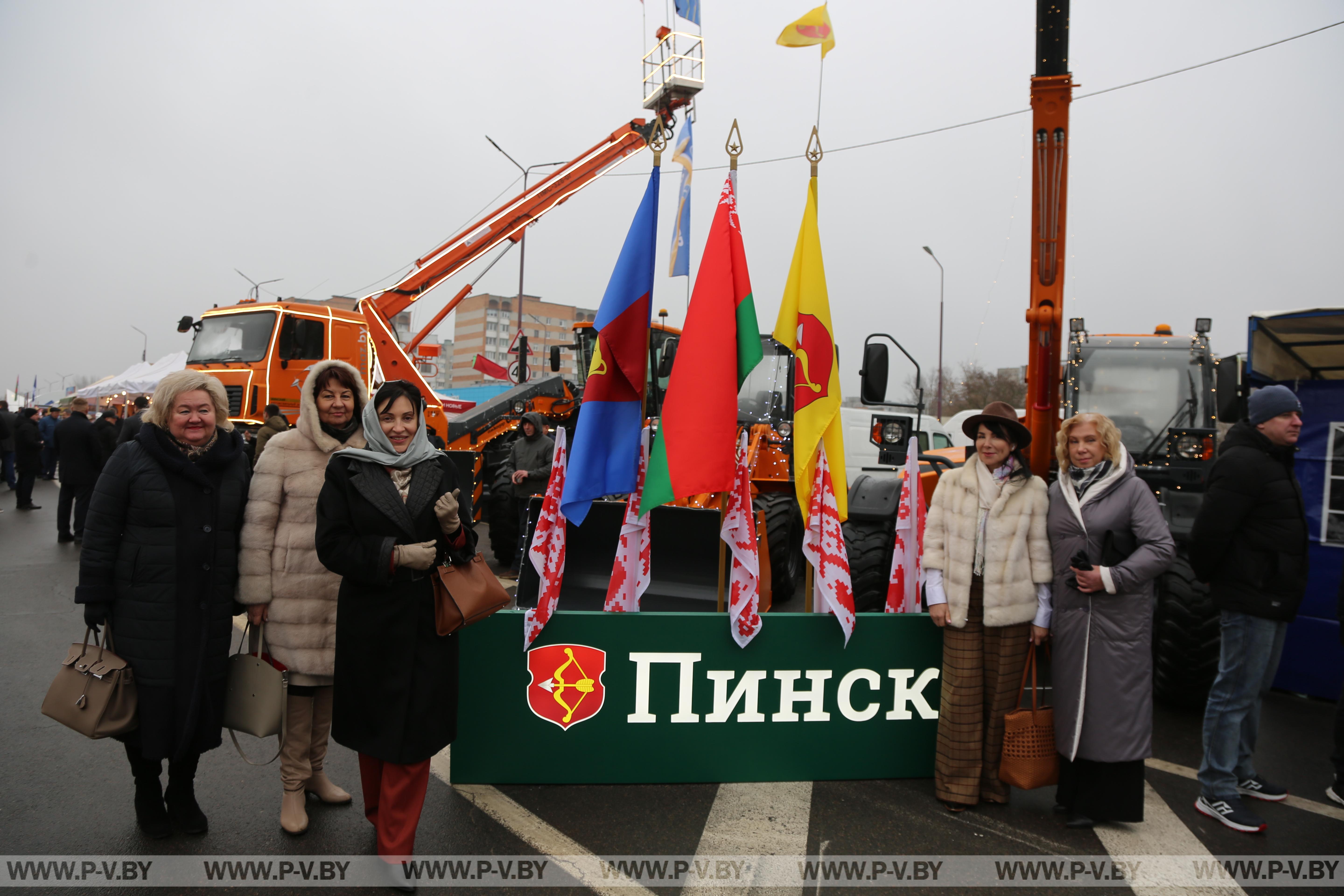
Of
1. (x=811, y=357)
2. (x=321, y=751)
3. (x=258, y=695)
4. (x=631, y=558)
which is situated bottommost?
(x=321, y=751)

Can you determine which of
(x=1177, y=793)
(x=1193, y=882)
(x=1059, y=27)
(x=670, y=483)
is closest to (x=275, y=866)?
(x=670, y=483)

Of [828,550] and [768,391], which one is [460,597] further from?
[768,391]

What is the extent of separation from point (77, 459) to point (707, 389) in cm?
1023

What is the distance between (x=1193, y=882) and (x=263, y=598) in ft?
13.0

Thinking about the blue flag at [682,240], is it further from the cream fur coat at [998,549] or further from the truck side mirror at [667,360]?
the truck side mirror at [667,360]

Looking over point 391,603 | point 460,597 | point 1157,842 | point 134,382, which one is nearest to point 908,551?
point 1157,842

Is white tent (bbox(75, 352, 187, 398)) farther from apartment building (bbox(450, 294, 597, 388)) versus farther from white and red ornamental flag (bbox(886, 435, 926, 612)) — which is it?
apartment building (bbox(450, 294, 597, 388))

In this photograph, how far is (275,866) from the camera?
2992 mm

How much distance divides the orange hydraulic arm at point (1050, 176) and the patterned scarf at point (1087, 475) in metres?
1.31

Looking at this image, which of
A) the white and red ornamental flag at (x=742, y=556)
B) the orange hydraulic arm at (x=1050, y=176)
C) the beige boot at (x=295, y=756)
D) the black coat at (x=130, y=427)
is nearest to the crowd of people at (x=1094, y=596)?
the white and red ornamental flag at (x=742, y=556)

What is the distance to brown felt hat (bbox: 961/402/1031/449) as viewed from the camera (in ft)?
11.9

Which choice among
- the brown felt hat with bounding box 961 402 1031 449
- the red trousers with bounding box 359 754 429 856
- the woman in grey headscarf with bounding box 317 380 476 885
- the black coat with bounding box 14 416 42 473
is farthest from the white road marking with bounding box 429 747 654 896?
the black coat with bounding box 14 416 42 473

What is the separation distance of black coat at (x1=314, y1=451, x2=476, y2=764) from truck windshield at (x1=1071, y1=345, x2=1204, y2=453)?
5.44 meters

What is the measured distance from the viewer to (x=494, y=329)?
90.8 m
